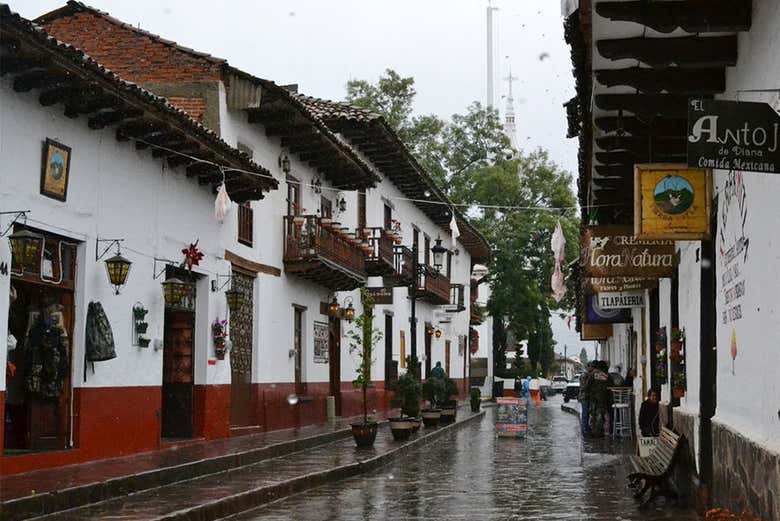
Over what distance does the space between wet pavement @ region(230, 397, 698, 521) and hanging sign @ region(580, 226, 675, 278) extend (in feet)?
Answer: 9.02

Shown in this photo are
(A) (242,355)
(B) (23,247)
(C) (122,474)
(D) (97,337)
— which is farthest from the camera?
(A) (242,355)

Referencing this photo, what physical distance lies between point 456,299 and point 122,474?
31.4m

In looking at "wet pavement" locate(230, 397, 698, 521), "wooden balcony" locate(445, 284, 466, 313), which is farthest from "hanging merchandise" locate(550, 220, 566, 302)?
"wooden balcony" locate(445, 284, 466, 313)

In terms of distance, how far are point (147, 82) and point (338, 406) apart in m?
10.5

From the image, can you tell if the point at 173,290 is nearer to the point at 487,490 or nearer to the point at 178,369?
the point at 178,369

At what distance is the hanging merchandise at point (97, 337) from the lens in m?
12.9

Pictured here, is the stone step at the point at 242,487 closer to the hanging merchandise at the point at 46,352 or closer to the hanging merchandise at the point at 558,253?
the hanging merchandise at the point at 46,352

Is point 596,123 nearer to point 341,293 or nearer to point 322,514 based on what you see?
point 322,514

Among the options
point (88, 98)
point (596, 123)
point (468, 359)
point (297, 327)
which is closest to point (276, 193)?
point (297, 327)

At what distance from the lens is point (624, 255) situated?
526 inches

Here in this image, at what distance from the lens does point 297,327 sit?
898 inches

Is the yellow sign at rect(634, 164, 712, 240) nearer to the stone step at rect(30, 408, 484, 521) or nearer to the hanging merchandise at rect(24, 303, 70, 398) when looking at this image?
the stone step at rect(30, 408, 484, 521)

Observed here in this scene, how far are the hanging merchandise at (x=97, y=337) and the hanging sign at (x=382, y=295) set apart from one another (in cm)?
1423

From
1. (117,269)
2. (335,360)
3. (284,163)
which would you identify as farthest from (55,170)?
(335,360)
